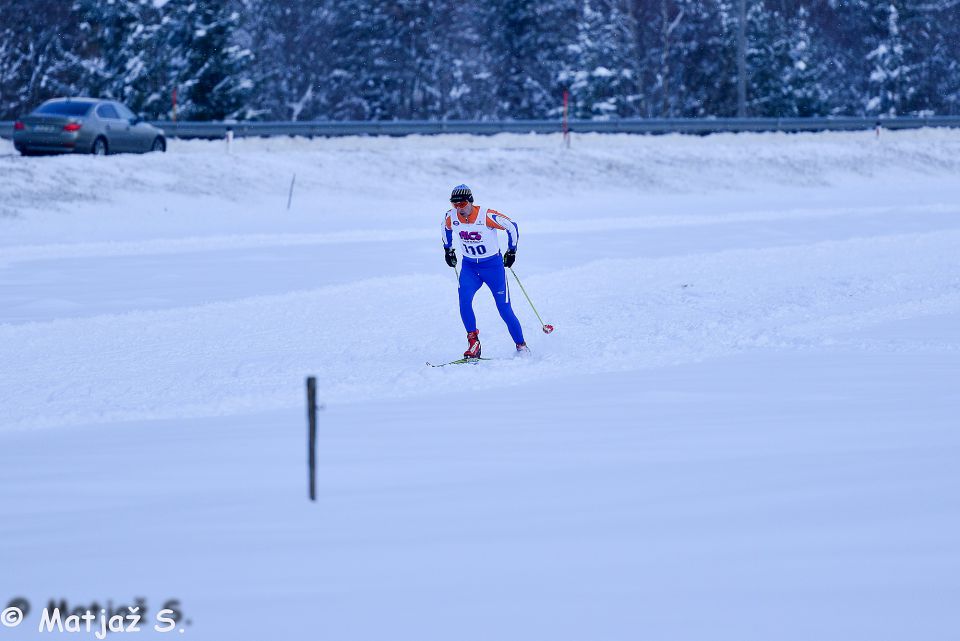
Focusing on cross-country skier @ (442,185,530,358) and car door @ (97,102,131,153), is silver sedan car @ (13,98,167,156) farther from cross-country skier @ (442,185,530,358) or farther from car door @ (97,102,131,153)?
cross-country skier @ (442,185,530,358)

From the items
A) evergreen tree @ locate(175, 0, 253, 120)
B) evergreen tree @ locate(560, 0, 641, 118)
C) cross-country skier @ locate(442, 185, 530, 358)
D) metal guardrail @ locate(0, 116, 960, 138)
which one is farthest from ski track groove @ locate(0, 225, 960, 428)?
evergreen tree @ locate(560, 0, 641, 118)

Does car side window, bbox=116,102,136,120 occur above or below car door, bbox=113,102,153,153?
above

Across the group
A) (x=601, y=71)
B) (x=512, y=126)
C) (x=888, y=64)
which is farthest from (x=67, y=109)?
(x=888, y=64)

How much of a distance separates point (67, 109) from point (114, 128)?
1.12m

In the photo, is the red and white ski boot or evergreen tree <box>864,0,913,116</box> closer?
the red and white ski boot

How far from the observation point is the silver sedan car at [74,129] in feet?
94.4

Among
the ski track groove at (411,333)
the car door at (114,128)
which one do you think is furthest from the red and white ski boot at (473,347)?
the car door at (114,128)

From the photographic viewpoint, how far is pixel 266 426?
9.79 m

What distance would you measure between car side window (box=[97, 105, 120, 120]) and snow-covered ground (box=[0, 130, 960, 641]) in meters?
5.15

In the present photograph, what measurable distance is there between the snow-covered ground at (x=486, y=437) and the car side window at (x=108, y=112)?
16.9 feet

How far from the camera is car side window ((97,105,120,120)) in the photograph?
29.6 meters

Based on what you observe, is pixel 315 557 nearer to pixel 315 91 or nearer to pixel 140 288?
pixel 140 288

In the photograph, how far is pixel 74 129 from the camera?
94.3ft

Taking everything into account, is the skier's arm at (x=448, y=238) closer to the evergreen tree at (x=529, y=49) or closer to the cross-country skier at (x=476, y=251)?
the cross-country skier at (x=476, y=251)
